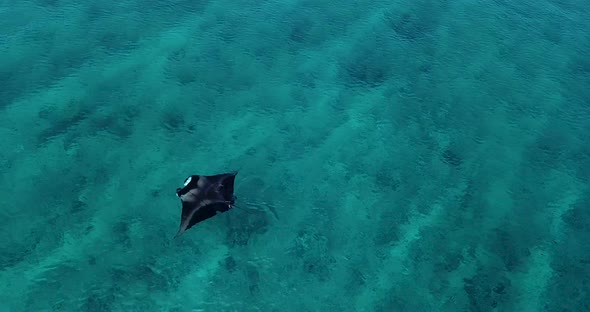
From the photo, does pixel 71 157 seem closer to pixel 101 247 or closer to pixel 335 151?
pixel 101 247

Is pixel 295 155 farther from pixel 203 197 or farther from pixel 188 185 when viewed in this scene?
pixel 188 185

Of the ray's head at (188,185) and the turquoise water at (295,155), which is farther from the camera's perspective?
the ray's head at (188,185)

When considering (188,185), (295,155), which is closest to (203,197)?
(188,185)

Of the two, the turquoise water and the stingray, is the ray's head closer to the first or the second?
the stingray

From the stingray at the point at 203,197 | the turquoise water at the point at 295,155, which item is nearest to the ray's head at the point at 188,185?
the stingray at the point at 203,197

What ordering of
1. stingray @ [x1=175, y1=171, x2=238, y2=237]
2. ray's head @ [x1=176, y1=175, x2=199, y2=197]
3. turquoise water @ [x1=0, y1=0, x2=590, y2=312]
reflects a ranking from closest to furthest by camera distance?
1. turquoise water @ [x1=0, y1=0, x2=590, y2=312]
2. stingray @ [x1=175, y1=171, x2=238, y2=237]
3. ray's head @ [x1=176, y1=175, x2=199, y2=197]

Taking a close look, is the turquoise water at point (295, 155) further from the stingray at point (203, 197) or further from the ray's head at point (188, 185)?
the ray's head at point (188, 185)

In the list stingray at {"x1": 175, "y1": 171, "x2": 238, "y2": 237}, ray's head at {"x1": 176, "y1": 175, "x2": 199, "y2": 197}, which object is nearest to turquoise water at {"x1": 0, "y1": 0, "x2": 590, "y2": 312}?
stingray at {"x1": 175, "y1": 171, "x2": 238, "y2": 237}
